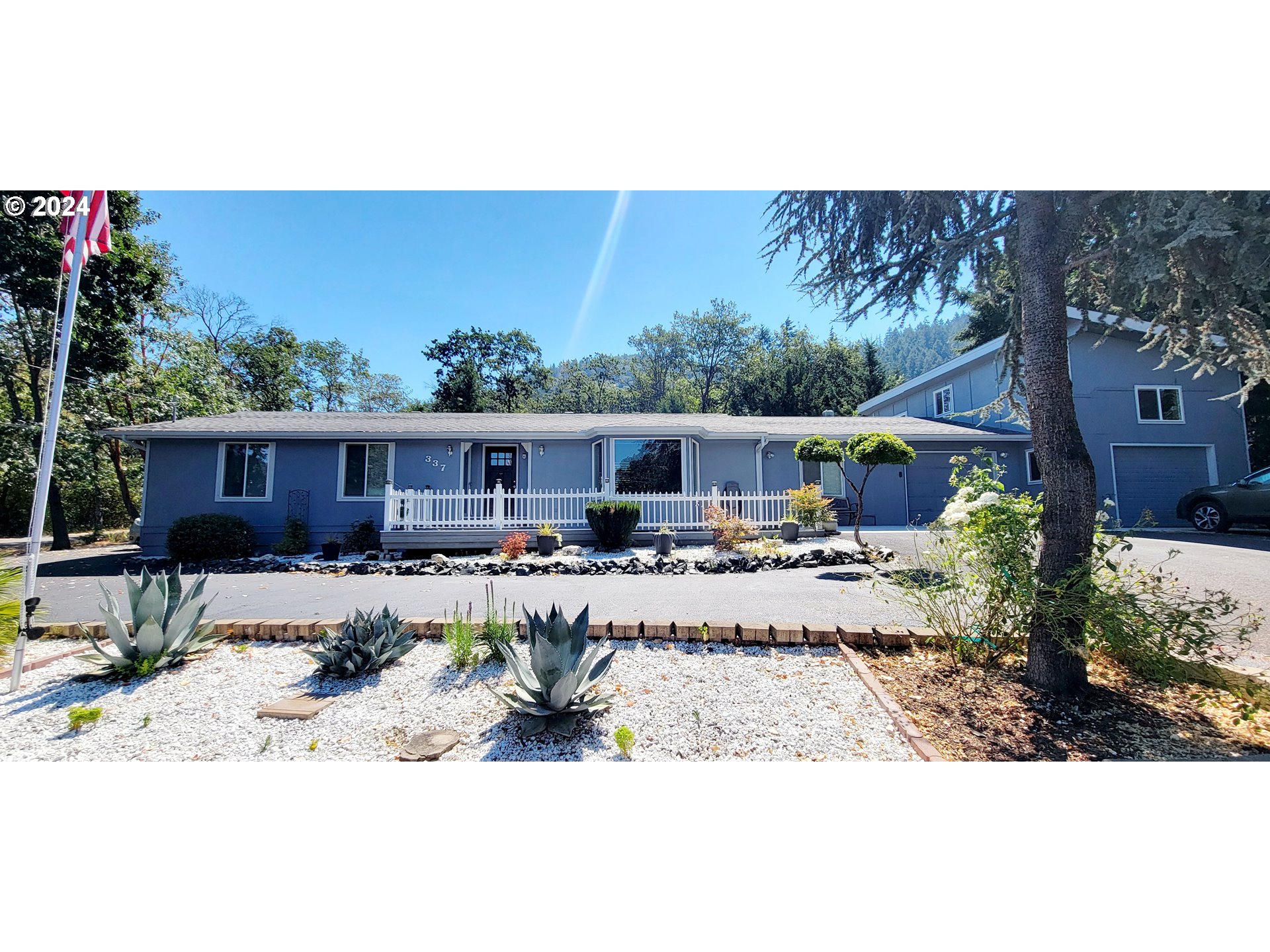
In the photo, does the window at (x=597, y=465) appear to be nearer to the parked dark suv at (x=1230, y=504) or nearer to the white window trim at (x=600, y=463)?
the white window trim at (x=600, y=463)

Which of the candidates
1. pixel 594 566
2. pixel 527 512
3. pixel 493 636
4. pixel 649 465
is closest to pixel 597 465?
pixel 649 465

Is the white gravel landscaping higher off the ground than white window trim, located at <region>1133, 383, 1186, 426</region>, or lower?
lower

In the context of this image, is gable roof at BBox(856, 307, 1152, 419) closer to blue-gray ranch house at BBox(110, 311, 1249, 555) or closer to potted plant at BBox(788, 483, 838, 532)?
blue-gray ranch house at BBox(110, 311, 1249, 555)

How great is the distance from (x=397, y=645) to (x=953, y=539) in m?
3.70

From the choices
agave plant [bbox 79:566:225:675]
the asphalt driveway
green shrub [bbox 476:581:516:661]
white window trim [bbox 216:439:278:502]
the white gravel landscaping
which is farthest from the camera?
white window trim [bbox 216:439:278:502]

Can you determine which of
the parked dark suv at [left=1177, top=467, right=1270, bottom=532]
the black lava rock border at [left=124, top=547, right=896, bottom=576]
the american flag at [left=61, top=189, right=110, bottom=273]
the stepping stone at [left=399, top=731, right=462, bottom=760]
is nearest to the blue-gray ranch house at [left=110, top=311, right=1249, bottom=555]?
the black lava rock border at [left=124, top=547, right=896, bottom=576]

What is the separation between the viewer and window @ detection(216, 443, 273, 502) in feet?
32.7

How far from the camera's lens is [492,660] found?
3164 millimetres

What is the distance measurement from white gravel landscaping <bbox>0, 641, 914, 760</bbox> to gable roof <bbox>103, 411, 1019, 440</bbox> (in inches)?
296

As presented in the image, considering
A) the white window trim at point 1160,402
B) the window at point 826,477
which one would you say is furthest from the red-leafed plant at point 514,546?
the white window trim at point 1160,402

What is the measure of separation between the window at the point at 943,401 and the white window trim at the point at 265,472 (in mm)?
18152

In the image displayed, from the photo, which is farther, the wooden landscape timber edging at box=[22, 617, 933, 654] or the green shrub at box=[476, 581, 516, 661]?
the wooden landscape timber edging at box=[22, 617, 933, 654]
